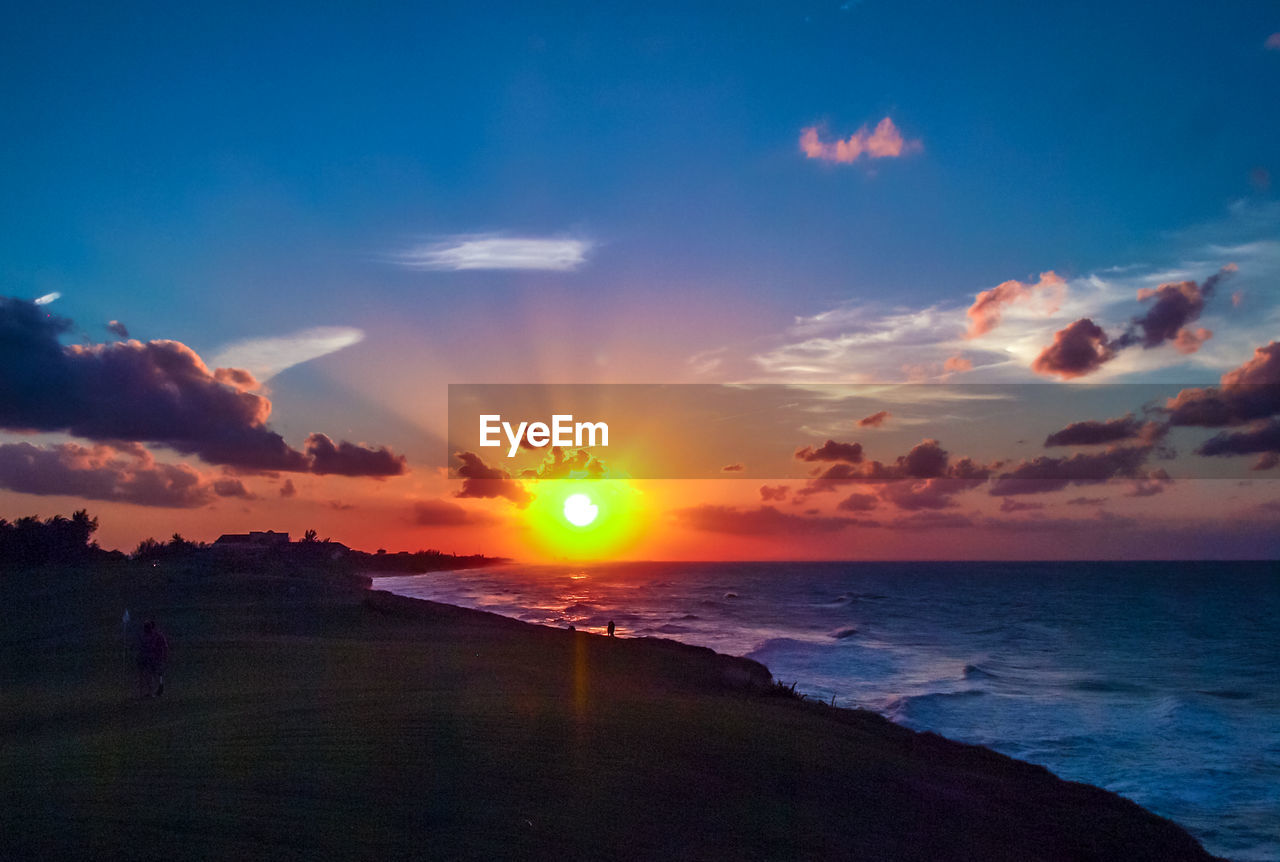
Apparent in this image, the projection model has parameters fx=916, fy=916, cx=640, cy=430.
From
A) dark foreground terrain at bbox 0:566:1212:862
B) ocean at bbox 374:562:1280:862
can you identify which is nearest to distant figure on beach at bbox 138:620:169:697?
dark foreground terrain at bbox 0:566:1212:862

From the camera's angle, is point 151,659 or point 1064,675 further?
point 1064,675

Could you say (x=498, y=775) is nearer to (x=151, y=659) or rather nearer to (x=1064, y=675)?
(x=151, y=659)

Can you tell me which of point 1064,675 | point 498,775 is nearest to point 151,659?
point 498,775

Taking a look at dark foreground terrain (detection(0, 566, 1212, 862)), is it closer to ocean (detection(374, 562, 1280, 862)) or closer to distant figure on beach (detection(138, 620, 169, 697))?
distant figure on beach (detection(138, 620, 169, 697))

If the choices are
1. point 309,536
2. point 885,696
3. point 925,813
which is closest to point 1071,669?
point 885,696

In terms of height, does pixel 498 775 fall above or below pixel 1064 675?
above

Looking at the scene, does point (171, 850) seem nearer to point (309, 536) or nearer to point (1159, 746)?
point (1159, 746)

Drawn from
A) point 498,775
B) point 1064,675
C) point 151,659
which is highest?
point 151,659
